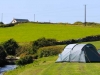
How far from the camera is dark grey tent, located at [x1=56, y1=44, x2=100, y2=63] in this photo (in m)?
Result: 32.5

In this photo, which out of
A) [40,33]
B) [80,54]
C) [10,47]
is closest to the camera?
[80,54]

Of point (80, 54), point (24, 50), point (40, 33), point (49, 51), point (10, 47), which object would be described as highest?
point (80, 54)

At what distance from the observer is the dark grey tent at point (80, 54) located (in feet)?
107

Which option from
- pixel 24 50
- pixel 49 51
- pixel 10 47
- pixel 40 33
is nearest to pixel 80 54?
pixel 49 51

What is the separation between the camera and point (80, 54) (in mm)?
32562

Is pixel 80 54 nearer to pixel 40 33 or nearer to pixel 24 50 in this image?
pixel 24 50

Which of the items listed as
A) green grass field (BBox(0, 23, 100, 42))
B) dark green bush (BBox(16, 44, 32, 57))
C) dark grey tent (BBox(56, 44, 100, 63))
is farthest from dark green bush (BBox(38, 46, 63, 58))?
green grass field (BBox(0, 23, 100, 42))

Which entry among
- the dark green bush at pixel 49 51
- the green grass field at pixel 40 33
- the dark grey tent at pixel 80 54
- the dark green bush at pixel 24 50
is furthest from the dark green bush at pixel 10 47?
the dark grey tent at pixel 80 54

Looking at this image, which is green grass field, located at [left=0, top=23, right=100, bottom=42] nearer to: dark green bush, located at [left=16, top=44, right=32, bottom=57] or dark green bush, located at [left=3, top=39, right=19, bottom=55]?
dark green bush, located at [left=3, top=39, right=19, bottom=55]

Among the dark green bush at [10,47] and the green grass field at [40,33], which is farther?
the green grass field at [40,33]

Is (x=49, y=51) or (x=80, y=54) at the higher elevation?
(x=80, y=54)

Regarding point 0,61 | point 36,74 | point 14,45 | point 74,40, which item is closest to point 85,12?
point 74,40

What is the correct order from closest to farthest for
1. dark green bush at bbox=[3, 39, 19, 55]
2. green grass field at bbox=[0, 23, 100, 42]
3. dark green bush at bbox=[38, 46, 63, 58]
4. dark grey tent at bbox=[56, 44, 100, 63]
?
dark grey tent at bbox=[56, 44, 100, 63] < dark green bush at bbox=[38, 46, 63, 58] < dark green bush at bbox=[3, 39, 19, 55] < green grass field at bbox=[0, 23, 100, 42]

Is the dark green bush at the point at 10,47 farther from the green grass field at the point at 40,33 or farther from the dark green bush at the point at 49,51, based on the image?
the green grass field at the point at 40,33
